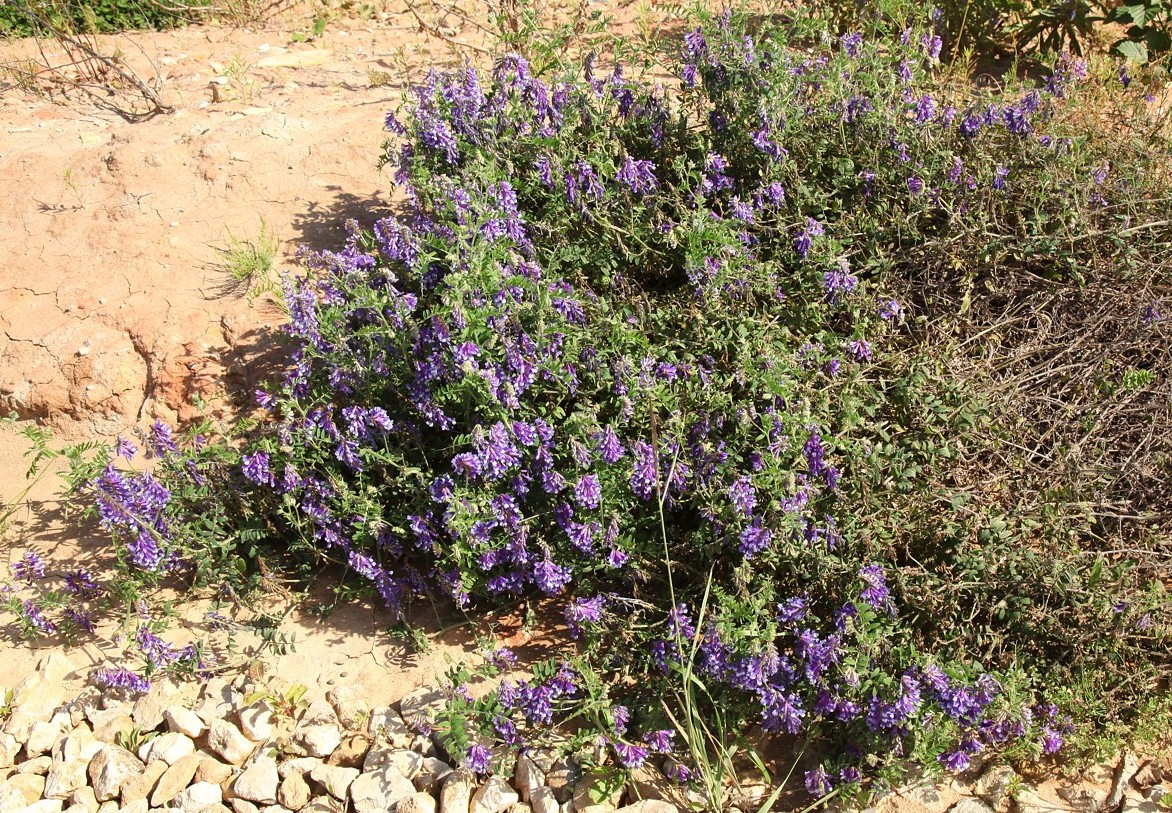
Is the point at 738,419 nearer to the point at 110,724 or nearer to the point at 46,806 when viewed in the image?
the point at 110,724

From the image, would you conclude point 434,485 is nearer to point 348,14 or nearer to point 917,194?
point 917,194

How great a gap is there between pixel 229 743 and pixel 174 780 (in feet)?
0.69

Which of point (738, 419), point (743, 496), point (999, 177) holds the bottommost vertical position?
point (743, 496)

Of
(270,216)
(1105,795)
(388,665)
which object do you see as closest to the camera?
(1105,795)

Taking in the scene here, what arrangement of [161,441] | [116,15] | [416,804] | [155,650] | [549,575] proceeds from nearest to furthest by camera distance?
[416,804], [549,575], [155,650], [161,441], [116,15]

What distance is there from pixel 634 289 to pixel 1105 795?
2453 mm

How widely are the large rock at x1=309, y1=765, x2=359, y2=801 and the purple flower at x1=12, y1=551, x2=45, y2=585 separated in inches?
53.5

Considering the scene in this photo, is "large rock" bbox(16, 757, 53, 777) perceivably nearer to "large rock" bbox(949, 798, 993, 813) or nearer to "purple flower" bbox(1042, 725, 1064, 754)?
"large rock" bbox(949, 798, 993, 813)

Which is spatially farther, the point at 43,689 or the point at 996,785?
the point at 43,689

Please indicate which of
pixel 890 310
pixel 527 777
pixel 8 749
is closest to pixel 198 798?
pixel 8 749

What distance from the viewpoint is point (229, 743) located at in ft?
11.3

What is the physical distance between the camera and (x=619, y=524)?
3396mm

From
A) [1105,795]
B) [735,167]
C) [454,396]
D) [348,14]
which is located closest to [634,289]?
[735,167]

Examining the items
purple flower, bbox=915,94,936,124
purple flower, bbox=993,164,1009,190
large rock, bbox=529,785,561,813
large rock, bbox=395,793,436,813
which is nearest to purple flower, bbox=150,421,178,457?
large rock, bbox=395,793,436,813
